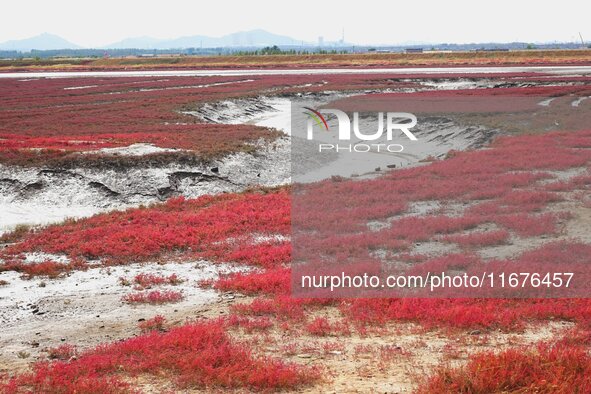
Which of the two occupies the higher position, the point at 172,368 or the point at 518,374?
the point at 518,374

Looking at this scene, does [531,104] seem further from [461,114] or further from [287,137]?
[287,137]

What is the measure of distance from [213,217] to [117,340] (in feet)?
37.6

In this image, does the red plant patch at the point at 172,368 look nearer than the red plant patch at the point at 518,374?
No

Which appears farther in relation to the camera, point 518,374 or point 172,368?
point 172,368

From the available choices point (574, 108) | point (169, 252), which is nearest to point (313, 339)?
point (169, 252)

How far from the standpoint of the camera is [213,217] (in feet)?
78.2

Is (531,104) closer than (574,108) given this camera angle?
No

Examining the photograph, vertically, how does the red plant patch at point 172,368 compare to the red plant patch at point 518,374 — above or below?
below

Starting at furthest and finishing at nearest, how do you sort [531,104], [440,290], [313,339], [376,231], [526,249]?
[531,104], [376,231], [526,249], [440,290], [313,339]

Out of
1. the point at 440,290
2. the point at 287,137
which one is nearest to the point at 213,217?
the point at 440,290

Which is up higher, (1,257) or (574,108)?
(574,108)

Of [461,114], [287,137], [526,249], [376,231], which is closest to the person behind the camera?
[526,249]

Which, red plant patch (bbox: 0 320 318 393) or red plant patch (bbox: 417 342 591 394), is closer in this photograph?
red plant patch (bbox: 417 342 591 394)

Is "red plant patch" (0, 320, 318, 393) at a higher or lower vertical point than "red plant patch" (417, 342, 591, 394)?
lower
